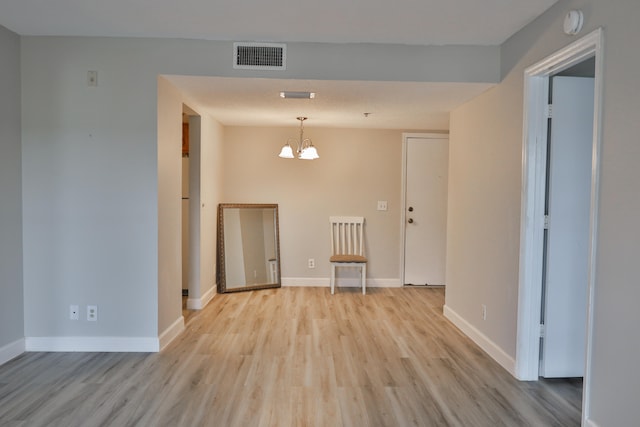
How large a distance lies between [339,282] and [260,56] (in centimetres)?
338

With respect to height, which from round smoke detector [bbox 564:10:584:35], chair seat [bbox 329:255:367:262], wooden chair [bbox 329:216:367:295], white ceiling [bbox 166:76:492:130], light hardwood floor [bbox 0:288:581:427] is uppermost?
round smoke detector [bbox 564:10:584:35]

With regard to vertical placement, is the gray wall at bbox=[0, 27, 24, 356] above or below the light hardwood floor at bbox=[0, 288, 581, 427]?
above

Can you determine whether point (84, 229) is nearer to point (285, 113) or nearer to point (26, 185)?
point (26, 185)

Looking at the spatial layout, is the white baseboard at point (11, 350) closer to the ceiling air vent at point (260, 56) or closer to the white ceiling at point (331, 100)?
the white ceiling at point (331, 100)

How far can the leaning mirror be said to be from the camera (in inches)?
203

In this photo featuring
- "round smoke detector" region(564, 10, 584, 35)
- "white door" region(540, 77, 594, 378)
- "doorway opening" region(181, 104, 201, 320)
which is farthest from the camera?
"doorway opening" region(181, 104, 201, 320)

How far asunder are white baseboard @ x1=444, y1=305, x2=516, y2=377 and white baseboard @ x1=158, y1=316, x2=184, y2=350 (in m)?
2.56

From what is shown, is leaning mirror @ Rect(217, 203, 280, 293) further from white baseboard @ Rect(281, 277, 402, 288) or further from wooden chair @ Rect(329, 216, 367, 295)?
wooden chair @ Rect(329, 216, 367, 295)

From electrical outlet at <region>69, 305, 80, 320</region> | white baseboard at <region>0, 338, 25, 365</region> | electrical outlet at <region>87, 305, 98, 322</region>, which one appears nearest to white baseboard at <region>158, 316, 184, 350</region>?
electrical outlet at <region>87, 305, 98, 322</region>

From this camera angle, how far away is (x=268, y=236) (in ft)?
18.1

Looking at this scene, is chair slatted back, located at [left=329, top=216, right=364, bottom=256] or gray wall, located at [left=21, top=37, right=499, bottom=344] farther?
chair slatted back, located at [left=329, top=216, right=364, bottom=256]

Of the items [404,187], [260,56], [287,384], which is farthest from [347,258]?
[260,56]

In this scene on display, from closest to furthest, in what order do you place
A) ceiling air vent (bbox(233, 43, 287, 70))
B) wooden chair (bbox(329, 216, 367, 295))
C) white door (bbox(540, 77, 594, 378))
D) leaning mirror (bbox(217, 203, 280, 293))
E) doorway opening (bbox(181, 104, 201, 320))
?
1. white door (bbox(540, 77, 594, 378))
2. ceiling air vent (bbox(233, 43, 287, 70))
3. doorway opening (bbox(181, 104, 201, 320))
4. leaning mirror (bbox(217, 203, 280, 293))
5. wooden chair (bbox(329, 216, 367, 295))

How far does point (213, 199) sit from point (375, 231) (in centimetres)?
219
